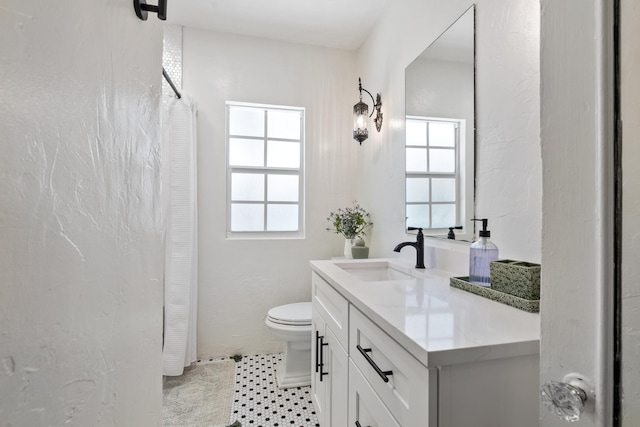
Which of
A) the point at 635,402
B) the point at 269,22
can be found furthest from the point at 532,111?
the point at 269,22

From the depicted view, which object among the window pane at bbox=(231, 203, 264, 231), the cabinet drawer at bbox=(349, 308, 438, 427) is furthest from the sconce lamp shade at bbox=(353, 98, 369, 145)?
the cabinet drawer at bbox=(349, 308, 438, 427)

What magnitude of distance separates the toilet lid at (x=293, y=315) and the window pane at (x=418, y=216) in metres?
0.92

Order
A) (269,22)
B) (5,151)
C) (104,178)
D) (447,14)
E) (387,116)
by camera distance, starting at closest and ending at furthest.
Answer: (5,151), (104,178), (447,14), (387,116), (269,22)

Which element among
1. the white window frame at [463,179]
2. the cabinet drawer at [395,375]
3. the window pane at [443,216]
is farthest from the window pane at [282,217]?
the cabinet drawer at [395,375]

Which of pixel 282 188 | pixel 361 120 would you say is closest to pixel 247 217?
pixel 282 188

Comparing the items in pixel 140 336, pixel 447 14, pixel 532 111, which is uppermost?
pixel 447 14

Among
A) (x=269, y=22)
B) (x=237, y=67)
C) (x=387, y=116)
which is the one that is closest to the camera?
(x=387, y=116)

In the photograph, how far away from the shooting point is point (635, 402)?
342mm

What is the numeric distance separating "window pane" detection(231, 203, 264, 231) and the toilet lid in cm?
74

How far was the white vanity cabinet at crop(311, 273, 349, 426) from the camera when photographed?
4.02ft

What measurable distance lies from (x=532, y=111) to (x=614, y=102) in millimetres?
864

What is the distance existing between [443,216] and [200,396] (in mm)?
1829

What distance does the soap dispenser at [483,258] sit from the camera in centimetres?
115

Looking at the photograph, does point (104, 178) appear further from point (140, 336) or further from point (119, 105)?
point (140, 336)
